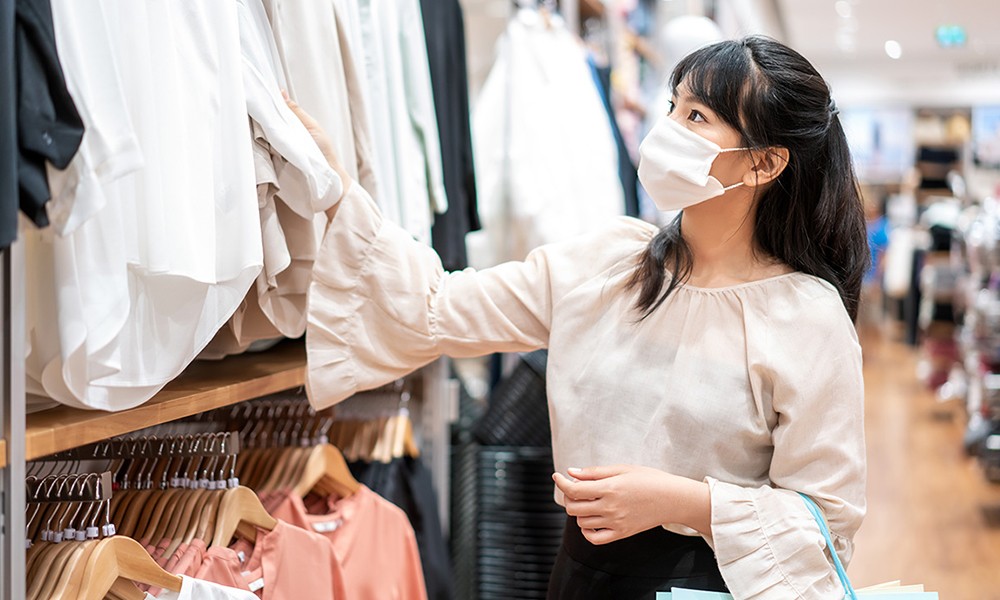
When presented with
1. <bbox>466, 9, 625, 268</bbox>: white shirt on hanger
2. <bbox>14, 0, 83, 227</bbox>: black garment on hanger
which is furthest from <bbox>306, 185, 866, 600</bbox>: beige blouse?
<bbox>466, 9, 625, 268</bbox>: white shirt on hanger

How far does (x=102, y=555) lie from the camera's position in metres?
1.34

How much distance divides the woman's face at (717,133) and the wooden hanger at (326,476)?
2.93ft

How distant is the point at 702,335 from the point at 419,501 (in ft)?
3.43

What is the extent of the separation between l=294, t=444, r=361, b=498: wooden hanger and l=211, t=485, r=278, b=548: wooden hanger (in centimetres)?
19

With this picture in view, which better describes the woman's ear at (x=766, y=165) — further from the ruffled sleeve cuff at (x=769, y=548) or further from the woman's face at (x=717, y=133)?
the ruffled sleeve cuff at (x=769, y=548)

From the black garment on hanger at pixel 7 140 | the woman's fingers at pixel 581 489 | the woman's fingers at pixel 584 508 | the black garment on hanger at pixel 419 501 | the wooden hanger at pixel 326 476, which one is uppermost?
the black garment on hanger at pixel 7 140

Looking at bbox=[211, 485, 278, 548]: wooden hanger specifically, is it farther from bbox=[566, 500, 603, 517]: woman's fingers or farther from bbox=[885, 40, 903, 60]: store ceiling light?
bbox=[885, 40, 903, 60]: store ceiling light

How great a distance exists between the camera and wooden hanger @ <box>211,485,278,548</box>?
1605mm

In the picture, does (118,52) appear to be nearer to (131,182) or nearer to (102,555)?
(131,182)

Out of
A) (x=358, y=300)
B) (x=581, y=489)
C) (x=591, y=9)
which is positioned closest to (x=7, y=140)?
(x=358, y=300)

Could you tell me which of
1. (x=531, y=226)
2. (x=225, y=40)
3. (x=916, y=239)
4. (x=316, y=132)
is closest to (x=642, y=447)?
(x=316, y=132)

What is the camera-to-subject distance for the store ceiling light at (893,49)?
13258 mm

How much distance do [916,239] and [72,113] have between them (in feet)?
36.2

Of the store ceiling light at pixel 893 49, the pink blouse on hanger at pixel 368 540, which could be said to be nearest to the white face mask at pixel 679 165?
the pink blouse on hanger at pixel 368 540
